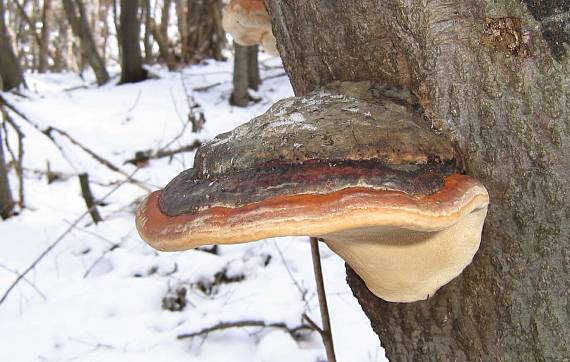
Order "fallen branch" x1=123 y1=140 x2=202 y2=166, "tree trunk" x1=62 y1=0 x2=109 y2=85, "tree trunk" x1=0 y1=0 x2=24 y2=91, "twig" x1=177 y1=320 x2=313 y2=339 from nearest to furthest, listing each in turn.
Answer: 1. "twig" x1=177 y1=320 x2=313 y2=339
2. "fallen branch" x1=123 y1=140 x2=202 y2=166
3. "tree trunk" x1=0 y1=0 x2=24 y2=91
4. "tree trunk" x1=62 y1=0 x2=109 y2=85

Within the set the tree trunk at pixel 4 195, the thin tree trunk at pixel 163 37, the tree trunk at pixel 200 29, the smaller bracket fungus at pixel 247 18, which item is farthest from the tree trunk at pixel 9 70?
the smaller bracket fungus at pixel 247 18

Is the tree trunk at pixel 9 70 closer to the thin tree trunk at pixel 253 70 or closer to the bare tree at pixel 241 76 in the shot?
the bare tree at pixel 241 76

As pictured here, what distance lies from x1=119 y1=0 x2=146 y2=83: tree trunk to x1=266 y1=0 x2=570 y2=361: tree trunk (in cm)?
1009

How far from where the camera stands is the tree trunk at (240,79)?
891cm

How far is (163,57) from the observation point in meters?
13.0

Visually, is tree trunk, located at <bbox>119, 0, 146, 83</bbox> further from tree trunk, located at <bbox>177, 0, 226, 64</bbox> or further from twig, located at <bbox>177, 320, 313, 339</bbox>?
twig, located at <bbox>177, 320, 313, 339</bbox>

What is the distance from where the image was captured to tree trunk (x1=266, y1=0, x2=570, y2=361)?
35.9 inches

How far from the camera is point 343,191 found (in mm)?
786

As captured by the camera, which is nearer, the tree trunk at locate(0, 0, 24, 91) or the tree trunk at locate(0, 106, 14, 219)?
the tree trunk at locate(0, 106, 14, 219)

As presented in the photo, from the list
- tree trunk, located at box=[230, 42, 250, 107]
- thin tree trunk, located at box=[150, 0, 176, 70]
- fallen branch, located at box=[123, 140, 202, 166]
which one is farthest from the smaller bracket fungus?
thin tree trunk, located at box=[150, 0, 176, 70]

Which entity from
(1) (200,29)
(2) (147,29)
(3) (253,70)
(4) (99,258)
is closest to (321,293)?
(4) (99,258)

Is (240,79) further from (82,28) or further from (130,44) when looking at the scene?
(82,28)

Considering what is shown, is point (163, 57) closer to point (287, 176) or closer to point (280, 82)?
point (280, 82)

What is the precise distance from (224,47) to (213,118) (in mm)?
6250
